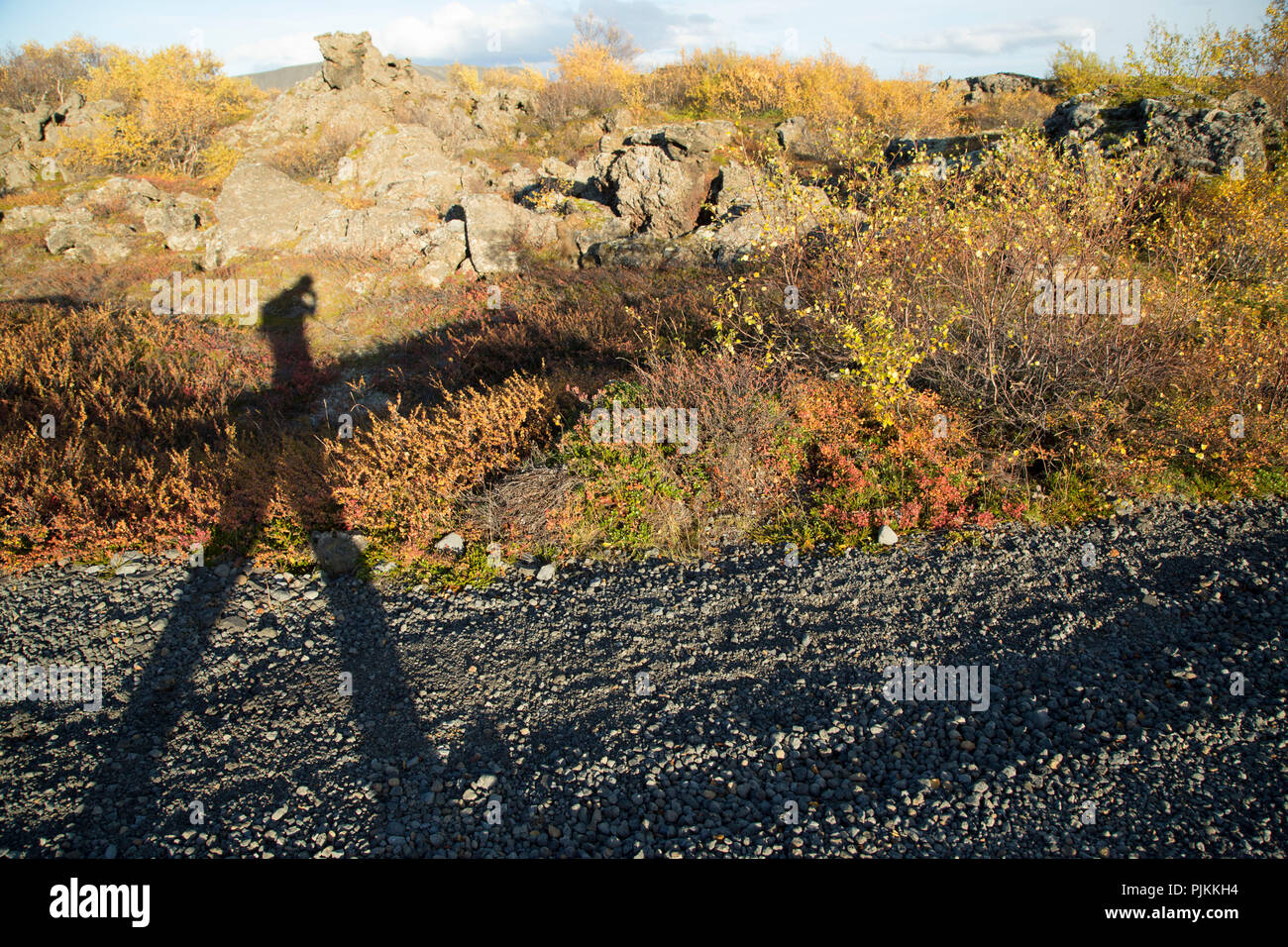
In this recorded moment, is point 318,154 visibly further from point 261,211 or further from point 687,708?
point 687,708

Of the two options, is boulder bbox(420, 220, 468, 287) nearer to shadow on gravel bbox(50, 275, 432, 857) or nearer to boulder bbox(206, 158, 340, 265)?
boulder bbox(206, 158, 340, 265)

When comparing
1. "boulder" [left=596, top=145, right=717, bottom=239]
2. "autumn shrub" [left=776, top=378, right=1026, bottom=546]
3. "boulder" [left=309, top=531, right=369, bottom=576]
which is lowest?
"boulder" [left=309, top=531, right=369, bottom=576]

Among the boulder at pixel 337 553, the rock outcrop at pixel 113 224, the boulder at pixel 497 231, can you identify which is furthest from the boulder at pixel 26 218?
the boulder at pixel 337 553

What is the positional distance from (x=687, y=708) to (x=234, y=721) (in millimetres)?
3254

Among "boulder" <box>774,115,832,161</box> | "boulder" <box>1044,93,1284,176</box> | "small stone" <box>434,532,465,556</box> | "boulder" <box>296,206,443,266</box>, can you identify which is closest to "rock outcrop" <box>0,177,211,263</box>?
"boulder" <box>296,206,443,266</box>

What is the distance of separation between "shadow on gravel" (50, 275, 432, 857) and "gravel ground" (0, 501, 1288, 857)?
23 mm

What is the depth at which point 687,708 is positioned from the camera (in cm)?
459

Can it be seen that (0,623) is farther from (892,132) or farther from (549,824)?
(892,132)

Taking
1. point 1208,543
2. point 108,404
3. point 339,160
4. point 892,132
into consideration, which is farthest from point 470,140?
point 1208,543

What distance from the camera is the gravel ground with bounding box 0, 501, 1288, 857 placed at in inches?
142

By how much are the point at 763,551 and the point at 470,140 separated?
25.8 m

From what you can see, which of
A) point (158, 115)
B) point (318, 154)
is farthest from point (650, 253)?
point (158, 115)

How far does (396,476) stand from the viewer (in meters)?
7.20

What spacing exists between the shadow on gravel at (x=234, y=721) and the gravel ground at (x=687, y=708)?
23mm
